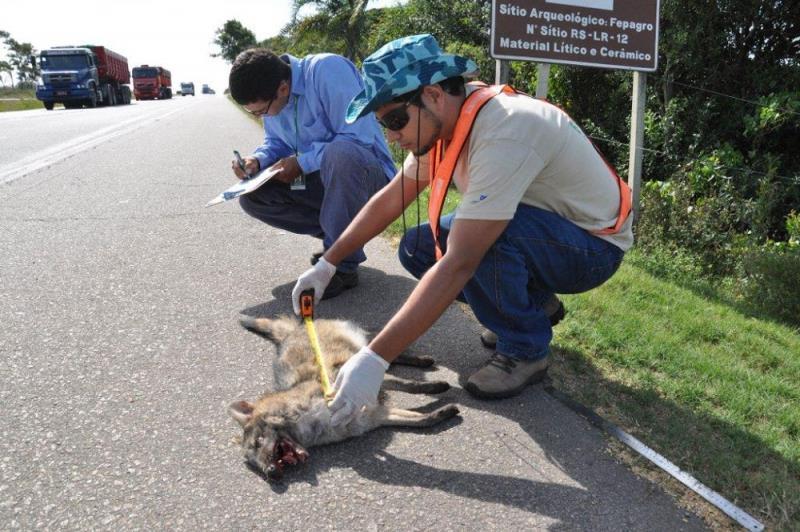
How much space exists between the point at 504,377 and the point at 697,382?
1045mm

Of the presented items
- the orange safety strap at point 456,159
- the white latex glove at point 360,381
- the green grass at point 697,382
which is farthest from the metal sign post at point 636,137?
the white latex glove at point 360,381

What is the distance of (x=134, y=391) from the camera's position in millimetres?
2893

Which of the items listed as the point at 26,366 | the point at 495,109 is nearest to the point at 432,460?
the point at 495,109

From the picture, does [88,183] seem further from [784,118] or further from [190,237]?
[784,118]

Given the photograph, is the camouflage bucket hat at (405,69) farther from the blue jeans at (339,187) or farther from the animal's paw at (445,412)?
the blue jeans at (339,187)

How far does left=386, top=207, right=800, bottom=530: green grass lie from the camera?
231 cm

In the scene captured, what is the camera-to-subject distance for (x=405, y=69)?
7.95ft

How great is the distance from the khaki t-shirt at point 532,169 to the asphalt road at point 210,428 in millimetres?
977

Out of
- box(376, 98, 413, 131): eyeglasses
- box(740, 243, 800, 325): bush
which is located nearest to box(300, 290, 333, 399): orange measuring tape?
box(376, 98, 413, 131): eyeglasses

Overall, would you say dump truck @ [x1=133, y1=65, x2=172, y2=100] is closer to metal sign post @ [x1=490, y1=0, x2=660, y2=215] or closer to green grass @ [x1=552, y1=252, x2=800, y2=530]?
metal sign post @ [x1=490, y1=0, x2=660, y2=215]

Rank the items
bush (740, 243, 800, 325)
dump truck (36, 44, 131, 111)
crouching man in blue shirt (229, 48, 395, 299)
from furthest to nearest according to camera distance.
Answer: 1. dump truck (36, 44, 131, 111)
2. bush (740, 243, 800, 325)
3. crouching man in blue shirt (229, 48, 395, 299)

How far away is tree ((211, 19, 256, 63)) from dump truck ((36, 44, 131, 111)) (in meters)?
32.7

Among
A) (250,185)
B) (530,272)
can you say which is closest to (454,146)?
(530,272)

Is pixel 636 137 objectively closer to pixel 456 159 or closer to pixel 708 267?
pixel 708 267
